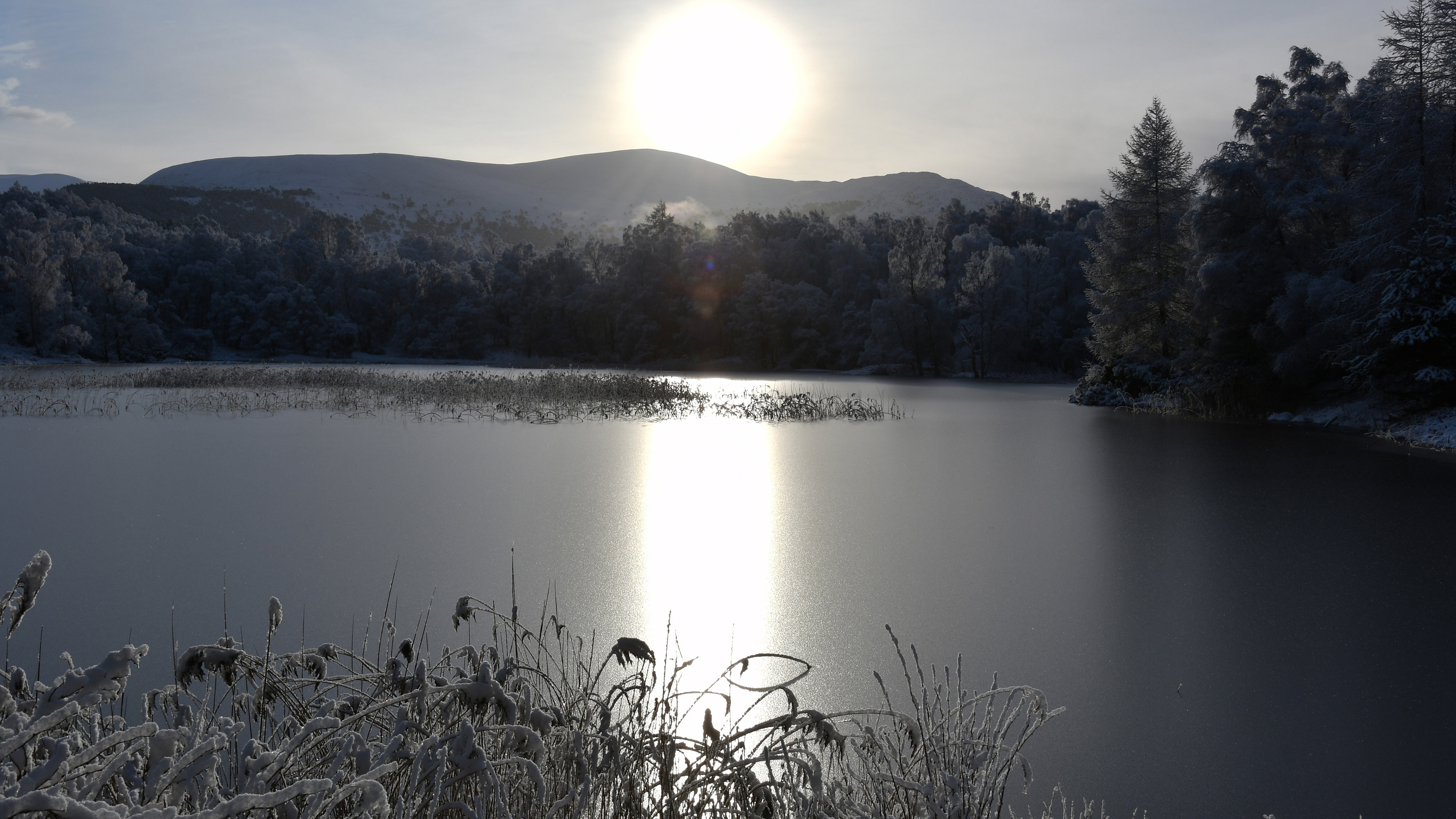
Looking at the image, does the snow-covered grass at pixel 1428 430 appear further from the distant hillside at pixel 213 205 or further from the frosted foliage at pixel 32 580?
the distant hillside at pixel 213 205

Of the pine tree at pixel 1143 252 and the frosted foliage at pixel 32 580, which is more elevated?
the pine tree at pixel 1143 252

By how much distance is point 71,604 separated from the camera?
4.90 m

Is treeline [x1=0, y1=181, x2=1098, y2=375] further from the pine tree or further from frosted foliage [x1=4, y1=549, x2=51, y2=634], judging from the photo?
frosted foliage [x1=4, y1=549, x2=51, y2=634]

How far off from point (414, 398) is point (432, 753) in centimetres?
1812

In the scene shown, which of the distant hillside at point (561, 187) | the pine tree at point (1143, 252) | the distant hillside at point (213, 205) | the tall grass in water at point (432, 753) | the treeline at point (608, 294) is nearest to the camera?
the tall grass in water at point (432, 753)

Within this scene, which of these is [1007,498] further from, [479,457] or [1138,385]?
[1138,385]

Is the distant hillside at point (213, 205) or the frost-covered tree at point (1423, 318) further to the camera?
the distant hillside at point (213, 205)

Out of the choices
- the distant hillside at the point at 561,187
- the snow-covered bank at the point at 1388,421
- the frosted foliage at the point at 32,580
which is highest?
the distant hillside at the point at 561,187

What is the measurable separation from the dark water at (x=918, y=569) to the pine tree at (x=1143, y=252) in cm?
1075

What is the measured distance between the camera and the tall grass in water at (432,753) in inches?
48.3

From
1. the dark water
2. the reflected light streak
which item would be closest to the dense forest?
the dark water

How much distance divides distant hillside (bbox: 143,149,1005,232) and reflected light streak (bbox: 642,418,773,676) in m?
96.4

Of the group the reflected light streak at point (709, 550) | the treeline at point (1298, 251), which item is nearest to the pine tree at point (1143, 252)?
the treeline at point (1298, 251)

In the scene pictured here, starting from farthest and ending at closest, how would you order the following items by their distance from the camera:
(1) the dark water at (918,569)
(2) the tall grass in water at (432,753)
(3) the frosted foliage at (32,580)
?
(1) the dark water at (918,569)
(3) the frosted foliage at (32,580)
(2) the tall grass in water at (432,753)
